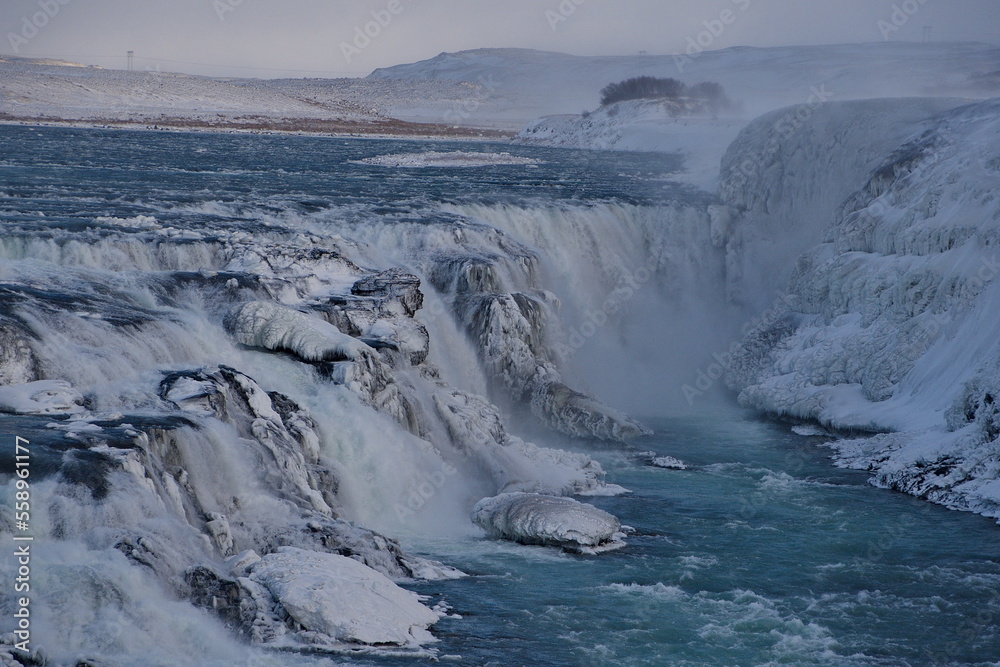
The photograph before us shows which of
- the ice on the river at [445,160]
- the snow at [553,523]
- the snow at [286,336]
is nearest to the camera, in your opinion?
the snow at [553,523]

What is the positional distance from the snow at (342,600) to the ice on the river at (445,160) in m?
32.3

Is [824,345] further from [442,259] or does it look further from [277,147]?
[277,147]

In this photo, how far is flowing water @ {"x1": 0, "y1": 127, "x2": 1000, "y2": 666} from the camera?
449 inches

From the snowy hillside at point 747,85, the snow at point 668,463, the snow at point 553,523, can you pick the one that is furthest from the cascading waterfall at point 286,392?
the snowy hillside at point 747,85

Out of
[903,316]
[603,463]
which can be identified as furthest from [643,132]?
[603,463]

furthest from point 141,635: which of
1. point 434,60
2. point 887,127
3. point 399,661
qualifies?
point 434,60

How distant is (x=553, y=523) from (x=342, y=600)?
160 inches

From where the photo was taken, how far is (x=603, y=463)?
19.2 meters

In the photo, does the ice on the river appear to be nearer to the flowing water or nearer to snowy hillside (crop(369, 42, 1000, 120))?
the flowing water

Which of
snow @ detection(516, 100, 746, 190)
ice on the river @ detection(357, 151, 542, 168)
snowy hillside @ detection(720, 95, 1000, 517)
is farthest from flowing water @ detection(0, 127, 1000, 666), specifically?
snow @ detection(516, 100, 746, 190)

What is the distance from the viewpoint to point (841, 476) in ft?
60.3

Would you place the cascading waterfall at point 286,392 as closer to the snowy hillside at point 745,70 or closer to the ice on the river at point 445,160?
the ice on the river at point 445,160

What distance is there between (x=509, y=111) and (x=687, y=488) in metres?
118

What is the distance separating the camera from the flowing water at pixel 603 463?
11414mm
